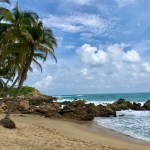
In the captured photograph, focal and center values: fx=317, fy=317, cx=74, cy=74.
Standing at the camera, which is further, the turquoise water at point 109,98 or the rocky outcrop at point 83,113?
the turquoise water at point 109,98

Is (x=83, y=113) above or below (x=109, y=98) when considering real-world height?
below

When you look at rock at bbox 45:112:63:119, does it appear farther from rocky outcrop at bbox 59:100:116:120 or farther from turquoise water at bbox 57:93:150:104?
turquoise water at bbox 57:93:150:104

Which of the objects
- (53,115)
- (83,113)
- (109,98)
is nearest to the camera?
(53,115)

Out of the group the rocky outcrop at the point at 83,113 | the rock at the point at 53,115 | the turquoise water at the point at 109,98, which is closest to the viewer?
the rock at the point at 53,115

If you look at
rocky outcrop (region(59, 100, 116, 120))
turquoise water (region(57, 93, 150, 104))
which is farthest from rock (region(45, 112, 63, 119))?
turquoise water (region(57, 93, 150, 104))

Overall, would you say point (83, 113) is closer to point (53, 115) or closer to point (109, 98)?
point (53, 115)

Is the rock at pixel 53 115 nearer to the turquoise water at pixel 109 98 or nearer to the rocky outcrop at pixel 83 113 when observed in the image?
the rocky outcrop at pixel 83 113

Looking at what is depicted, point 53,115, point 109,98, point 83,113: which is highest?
point 109,98

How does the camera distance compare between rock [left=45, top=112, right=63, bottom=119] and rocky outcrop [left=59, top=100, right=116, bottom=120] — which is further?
rocky outcrop [left=59, top=100, right=116, bottom=120]

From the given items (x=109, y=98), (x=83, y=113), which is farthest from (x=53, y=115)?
(x=109, y=98)

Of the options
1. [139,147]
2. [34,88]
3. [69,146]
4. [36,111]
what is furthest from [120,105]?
[34,88]

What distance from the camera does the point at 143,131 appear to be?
26375 mm

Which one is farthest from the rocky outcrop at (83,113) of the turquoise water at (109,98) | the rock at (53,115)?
the turquoise water at (109,98)

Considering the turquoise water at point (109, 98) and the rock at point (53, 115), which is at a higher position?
the turquoise water at point (109, 98)
